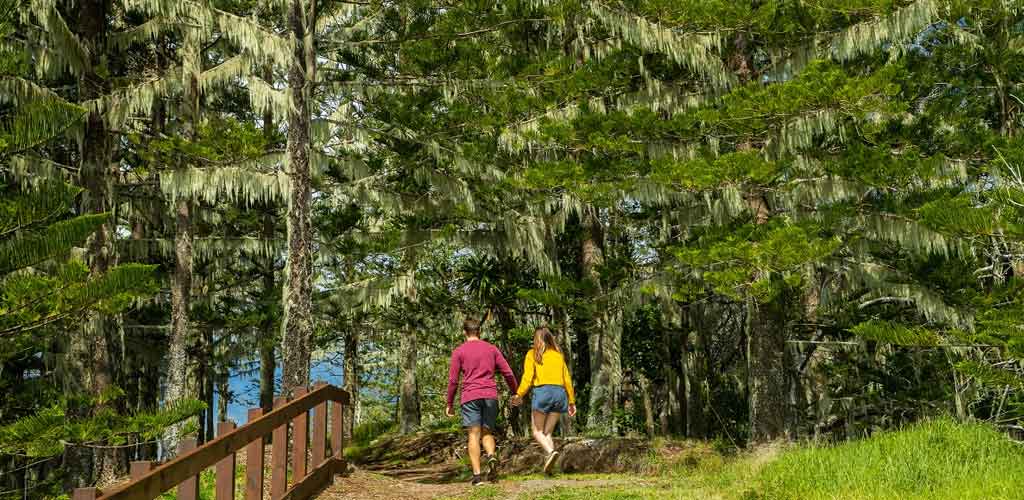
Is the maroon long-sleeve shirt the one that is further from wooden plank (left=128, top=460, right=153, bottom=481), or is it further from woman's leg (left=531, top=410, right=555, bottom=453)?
wooden plank (left=128, top=460, right=153, bottom=481)

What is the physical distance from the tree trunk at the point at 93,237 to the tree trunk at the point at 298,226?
2862 millimetres

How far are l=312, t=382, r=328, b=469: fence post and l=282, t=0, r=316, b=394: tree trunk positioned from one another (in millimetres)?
4376

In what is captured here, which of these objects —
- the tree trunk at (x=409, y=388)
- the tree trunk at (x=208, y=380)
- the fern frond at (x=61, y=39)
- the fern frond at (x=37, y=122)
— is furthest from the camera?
the tree trunk at (x=208, y=380)

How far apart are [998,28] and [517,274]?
11.1m

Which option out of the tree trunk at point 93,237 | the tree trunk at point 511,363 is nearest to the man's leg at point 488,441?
the tree trunk at point 93,237

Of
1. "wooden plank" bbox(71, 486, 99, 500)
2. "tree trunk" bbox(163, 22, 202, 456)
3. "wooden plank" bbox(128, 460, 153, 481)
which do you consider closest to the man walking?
"wooden plank" bbox(128, 460, 153, 481)

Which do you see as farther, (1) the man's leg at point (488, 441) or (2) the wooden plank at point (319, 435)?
(1) the man's leg at point (488, 441)

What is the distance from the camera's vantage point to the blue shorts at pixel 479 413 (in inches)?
372

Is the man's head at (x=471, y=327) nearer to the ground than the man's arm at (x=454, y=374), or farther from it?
farther from it

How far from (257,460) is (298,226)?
7603mm

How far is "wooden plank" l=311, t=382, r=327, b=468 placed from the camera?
8.64 m

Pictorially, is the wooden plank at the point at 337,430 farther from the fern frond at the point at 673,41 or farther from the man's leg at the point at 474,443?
the fern frond at the point at 673,41

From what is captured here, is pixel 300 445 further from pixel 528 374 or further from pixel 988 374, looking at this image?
pixel 988 374

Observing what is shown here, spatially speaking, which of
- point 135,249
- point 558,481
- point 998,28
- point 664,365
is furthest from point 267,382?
point 998,28
